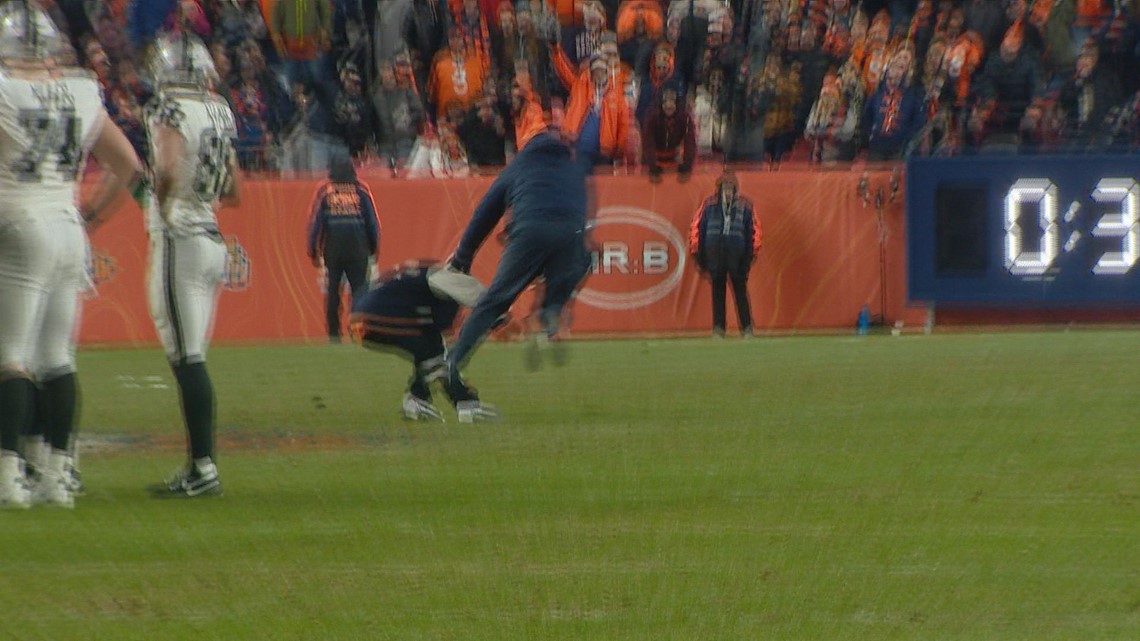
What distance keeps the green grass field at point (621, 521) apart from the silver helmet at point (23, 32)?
203 centimetres

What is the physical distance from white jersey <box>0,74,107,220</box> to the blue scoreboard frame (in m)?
15.2

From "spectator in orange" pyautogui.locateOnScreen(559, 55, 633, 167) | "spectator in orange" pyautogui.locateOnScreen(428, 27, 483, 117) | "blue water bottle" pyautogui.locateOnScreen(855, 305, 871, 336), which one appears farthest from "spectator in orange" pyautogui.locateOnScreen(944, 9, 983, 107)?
"spectator in orange" pyautogui.locateOnScreen(428, 27, 483, 117)

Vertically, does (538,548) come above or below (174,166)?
below

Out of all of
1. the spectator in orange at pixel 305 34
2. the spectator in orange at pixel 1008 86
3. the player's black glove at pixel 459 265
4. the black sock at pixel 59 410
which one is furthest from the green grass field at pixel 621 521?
the spectator in orange at pixel 305 34

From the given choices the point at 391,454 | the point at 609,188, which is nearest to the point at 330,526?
the point at 391,454

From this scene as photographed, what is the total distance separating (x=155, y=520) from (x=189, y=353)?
875mm

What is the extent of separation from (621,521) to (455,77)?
16.2 m

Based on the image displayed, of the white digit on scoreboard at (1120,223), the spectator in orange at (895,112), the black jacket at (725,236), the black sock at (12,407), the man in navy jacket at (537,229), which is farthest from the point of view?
the spectator in orange at (895,112)

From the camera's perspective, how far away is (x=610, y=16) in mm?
24141

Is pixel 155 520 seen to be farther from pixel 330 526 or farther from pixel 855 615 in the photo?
pixel 855 615

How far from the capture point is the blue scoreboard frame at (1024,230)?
21.3m

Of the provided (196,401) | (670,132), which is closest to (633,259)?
(670,132)

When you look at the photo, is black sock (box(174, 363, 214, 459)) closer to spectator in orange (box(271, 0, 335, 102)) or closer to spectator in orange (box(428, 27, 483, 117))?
spectator in orange (box(428, 27, 483, 117))

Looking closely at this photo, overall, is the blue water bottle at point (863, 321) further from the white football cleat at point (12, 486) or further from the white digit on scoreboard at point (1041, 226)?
the white football cleat at point (12, 486)
